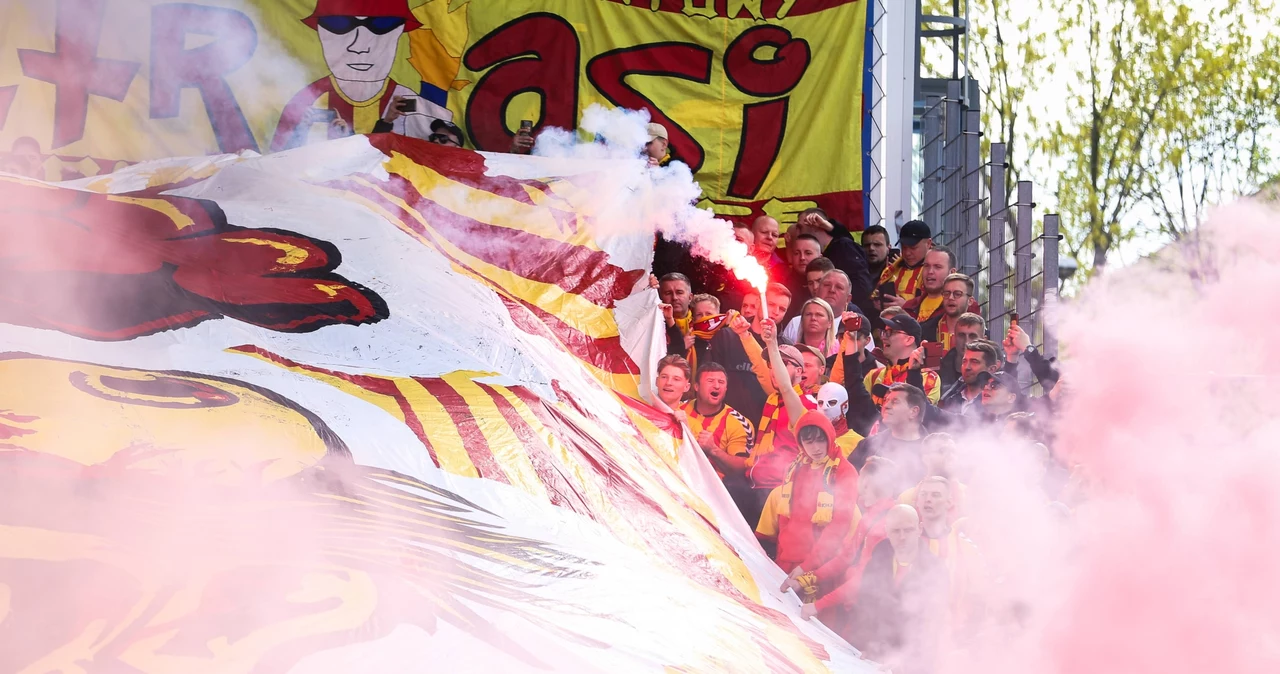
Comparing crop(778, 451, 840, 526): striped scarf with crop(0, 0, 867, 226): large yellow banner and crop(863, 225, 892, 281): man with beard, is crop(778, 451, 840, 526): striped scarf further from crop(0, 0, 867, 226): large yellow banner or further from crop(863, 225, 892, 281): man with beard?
crop(0, 0, 867, 226): large yellow banner

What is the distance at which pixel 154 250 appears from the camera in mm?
4133

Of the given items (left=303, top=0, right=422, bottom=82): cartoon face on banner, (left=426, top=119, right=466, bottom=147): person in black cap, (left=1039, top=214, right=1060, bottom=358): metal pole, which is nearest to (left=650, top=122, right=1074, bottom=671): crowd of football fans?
(left=1039, top=214, right=1060, bottom=358): metal pole

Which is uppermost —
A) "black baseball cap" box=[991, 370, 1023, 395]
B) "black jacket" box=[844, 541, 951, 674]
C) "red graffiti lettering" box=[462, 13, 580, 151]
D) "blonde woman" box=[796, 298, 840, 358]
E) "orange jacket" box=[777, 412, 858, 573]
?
"red graffiti lettering" box=[462, 13, 580, 151]

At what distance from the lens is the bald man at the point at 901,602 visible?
3.80 m

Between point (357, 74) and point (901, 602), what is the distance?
4.55 metres

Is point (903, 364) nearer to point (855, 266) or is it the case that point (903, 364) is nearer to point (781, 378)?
point (781, 378)

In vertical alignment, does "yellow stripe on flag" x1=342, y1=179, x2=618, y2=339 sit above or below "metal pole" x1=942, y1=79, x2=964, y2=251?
below

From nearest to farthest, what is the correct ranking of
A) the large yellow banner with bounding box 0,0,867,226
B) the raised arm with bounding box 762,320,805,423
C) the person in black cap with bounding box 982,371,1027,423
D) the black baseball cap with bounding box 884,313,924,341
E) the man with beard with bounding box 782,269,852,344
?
the raised arm with bounding box 762,320,805,423, the person in black cap with bounding box 982,371,1027,423, the black baseball cap with bounding box 884,313,924,341, the man with beard with bounding box 782,269,852,344, the large yellow banner with bounding box 0,0,867,226

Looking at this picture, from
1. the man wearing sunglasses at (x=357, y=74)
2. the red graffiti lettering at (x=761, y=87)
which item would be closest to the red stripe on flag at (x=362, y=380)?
the man wearing sunglasses at (x=357, y=74)

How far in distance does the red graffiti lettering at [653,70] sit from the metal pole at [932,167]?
4.23 ft

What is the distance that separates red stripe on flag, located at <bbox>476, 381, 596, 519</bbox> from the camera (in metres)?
3.68

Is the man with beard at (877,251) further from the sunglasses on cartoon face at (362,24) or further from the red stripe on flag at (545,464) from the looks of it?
the sunglasses on cartoon face at (362,24)

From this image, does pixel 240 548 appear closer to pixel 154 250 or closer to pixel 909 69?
pixel 154 250

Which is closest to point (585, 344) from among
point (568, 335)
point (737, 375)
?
point (568, 335)
